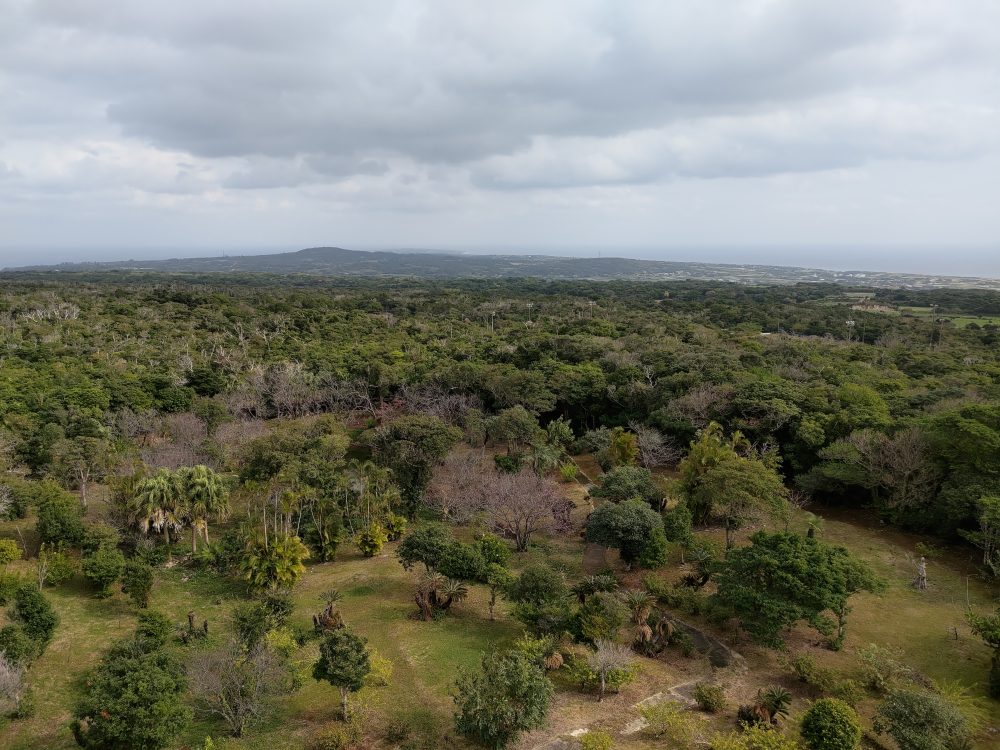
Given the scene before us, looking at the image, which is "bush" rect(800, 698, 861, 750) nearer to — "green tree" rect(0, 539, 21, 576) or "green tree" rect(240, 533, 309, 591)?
"green tree" rect(240, 533, 309, 591)

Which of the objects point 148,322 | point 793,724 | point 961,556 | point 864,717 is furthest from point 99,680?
point 148,322

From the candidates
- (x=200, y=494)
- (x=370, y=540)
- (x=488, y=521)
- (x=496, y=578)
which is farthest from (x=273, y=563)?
(x=488, y=521)

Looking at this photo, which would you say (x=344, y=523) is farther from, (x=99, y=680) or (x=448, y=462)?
(x=99, y=680)

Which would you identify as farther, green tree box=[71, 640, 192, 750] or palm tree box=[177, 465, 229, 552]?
palm tree box=[177, 465, 229, 552]

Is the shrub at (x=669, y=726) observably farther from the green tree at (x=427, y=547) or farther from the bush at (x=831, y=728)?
the green tree at (x=427, y=547)

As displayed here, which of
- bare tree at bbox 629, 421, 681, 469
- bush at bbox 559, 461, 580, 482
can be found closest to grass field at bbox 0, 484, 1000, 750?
bush at bbox 559, 461, 580, 482

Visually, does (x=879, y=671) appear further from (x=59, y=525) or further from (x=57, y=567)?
(x=59, y=525)

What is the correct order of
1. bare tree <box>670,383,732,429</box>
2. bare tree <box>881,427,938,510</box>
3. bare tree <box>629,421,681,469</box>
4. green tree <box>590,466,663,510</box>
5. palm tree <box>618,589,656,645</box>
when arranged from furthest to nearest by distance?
bare tree <box>670,383,732,429</box>, bare tree <box>629,421,681,469</box>, green tree <box>590,466,663,510</box>, bare tree <box>881,427,938,510</box>, palm tree <box>618,589,656,645</box>
